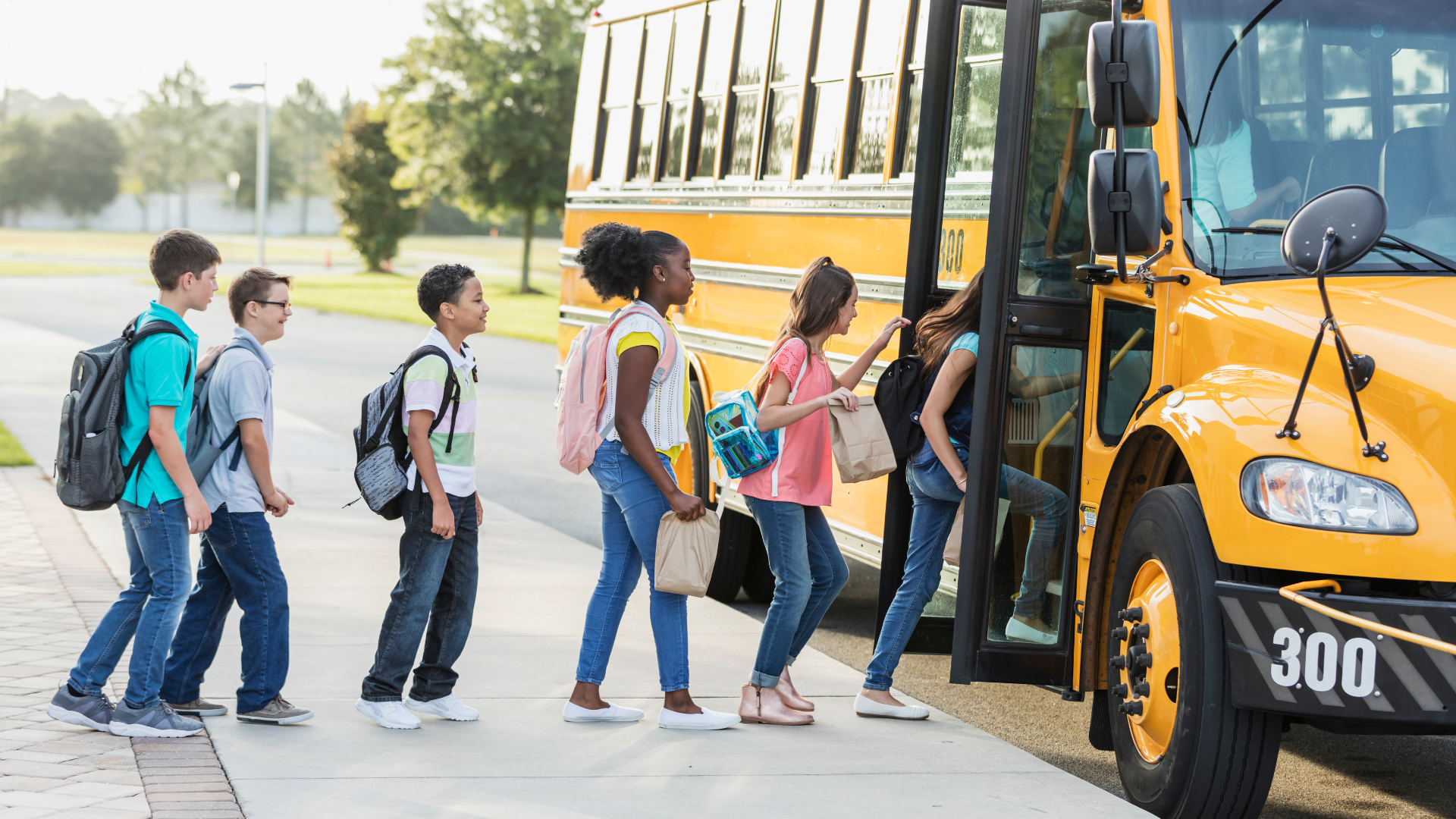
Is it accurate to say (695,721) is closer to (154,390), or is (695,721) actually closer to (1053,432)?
(1053,432)

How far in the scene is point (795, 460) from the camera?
5805 mm

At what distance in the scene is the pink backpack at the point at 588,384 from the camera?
5.50m

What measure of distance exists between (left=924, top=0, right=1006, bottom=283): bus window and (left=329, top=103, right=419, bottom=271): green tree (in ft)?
174

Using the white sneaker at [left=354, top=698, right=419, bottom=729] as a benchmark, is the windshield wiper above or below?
above

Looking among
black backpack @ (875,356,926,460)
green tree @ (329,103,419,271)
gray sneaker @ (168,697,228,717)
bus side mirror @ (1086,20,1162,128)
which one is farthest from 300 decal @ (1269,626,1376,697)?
green tree @ (329,103,419,271)

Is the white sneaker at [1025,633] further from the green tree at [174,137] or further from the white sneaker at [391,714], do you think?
the green tree at [174,137]

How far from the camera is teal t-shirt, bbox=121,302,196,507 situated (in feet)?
16.7

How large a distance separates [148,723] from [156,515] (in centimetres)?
68

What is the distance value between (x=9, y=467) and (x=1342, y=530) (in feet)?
34.6

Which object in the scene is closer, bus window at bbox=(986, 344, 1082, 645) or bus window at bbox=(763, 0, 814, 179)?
bus window at bbox=(986, 344, 1082, 645)

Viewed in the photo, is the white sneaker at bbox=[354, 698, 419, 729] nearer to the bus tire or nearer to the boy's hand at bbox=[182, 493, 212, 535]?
the boy's hand at bbox=[182, 493, 212, 535]

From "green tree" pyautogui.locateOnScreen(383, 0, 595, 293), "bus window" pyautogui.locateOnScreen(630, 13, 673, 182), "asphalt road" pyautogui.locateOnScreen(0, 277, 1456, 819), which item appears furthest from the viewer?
"green tree" pyautogui.locateOnScreen(383, 0, 595, 293)

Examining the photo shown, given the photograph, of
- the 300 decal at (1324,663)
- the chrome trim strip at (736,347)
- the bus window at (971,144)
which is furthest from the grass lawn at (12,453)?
the 300 decal at (1324,663)

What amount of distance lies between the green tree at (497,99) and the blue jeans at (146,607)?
3979 cm
